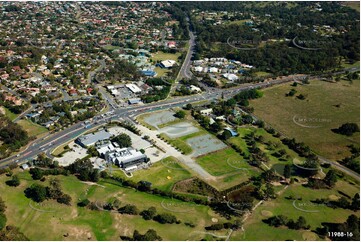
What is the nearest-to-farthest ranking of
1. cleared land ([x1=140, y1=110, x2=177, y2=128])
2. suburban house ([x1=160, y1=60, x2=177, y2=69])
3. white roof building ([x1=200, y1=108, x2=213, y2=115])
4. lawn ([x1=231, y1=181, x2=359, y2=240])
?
lawn ([x1=231, y1=181, x2=359, y2=240]) < cleared land ([x1=140, y1=110, x2=177, y2=128]) < white roof building ([x1=200, y1=108, x2=213, y2=115]) < suburban house ([x1=160, y1=60, x2=177, y2=69])

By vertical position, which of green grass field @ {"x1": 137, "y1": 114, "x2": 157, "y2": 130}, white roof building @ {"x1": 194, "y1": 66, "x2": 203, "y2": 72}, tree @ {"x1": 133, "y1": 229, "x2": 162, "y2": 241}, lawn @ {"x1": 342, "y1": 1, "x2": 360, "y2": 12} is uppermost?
lawn @ {"x1": 342, "y1": 1, "x2": 360, "y2": 12}

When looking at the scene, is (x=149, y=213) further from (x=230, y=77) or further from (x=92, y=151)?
(x=230, y=77)

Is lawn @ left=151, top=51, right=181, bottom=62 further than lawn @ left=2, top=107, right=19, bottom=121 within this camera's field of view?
Yes

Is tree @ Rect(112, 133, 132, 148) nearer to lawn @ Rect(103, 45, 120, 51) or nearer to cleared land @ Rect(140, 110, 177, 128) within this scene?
cleared land @ Rect(140, 110, 177, 128)

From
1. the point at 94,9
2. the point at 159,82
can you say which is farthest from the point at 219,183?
the point at 94,9

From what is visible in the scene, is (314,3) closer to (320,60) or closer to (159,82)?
(320,60)

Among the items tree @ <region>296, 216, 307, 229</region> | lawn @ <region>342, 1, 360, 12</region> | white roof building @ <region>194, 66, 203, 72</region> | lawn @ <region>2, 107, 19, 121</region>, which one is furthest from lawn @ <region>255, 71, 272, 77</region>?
lawn @ <region>342, 1, 360, 12</region>

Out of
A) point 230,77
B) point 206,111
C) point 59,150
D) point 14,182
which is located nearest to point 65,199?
point 14,182
